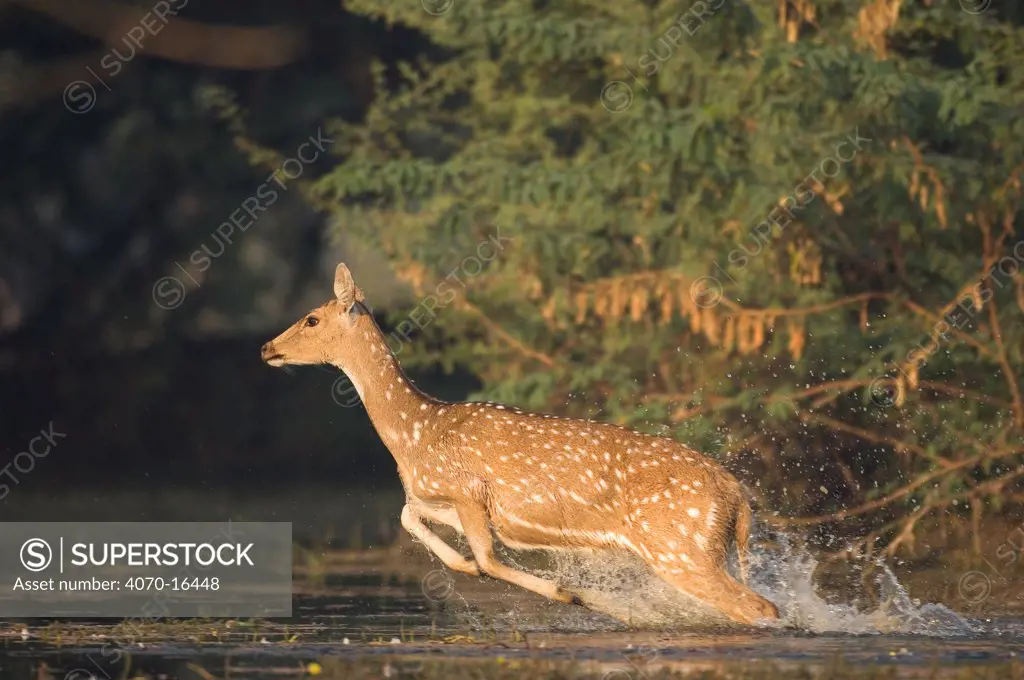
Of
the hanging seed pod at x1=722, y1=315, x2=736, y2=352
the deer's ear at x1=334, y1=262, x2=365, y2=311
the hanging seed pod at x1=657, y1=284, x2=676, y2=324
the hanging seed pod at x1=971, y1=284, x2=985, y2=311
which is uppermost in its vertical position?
the hanging seed pod at x1=657, y1=284, x2=676, y2=324

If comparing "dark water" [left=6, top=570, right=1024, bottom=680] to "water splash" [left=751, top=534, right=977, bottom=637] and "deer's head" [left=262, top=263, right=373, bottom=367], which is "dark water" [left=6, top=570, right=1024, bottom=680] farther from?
"deer's head" [left=262, top=263, right=373, bottom=367]

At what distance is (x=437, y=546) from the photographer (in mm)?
13172

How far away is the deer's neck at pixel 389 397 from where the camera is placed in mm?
13555

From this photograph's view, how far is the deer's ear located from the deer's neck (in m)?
0.15

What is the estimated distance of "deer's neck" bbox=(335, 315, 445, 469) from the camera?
13.6 meters

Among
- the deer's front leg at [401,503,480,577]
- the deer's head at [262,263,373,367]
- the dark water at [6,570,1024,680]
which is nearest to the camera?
the dark water at [6,570,1024,680]

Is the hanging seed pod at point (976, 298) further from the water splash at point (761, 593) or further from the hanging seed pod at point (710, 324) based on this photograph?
the water splash at point (761, 593)

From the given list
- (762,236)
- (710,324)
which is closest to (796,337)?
(710,324)

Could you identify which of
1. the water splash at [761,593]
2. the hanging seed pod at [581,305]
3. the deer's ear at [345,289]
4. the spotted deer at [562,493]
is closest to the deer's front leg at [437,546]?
the spotted deer at [562,493]

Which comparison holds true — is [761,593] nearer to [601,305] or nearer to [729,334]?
[729,334]

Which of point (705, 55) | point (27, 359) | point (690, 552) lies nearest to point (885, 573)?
point (690, 552)

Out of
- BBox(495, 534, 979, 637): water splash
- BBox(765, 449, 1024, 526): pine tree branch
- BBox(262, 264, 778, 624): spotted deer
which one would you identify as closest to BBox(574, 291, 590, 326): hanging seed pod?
BBox(765, 449, 1024, 526): pine tree branch
